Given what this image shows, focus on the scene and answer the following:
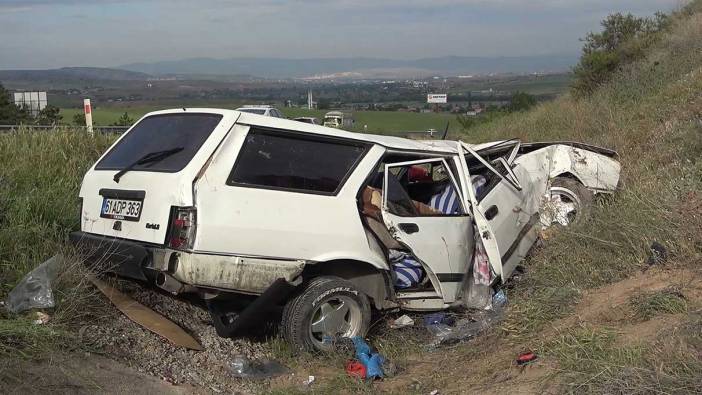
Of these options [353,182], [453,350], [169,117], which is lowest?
[453,350]

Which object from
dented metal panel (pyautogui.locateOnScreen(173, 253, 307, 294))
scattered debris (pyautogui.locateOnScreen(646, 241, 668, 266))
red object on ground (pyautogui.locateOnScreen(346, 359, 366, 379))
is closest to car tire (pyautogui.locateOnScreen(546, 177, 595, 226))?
scattered debris (pyautogui.locateOnScreen(646, 241, 668, 266))

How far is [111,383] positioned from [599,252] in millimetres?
4141

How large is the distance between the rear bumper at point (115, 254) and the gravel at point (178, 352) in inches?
15.9

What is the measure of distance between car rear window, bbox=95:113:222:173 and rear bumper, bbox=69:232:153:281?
555mm

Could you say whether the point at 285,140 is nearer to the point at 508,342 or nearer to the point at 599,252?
the point at 508,342

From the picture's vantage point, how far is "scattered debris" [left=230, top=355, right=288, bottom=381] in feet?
15.4

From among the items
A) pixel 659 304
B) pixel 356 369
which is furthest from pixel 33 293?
pixel 659 304

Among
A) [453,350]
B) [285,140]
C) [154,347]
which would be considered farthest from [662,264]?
[154,347]

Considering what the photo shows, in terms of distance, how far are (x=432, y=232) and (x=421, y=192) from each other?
170cm

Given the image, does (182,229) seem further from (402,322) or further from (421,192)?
(421,192)

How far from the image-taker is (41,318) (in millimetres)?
4434

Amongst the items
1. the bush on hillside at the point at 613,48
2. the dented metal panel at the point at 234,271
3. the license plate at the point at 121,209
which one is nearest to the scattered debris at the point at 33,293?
the license plate at the point at 121,209

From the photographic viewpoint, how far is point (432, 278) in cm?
559

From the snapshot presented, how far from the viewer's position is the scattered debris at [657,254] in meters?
5.27
